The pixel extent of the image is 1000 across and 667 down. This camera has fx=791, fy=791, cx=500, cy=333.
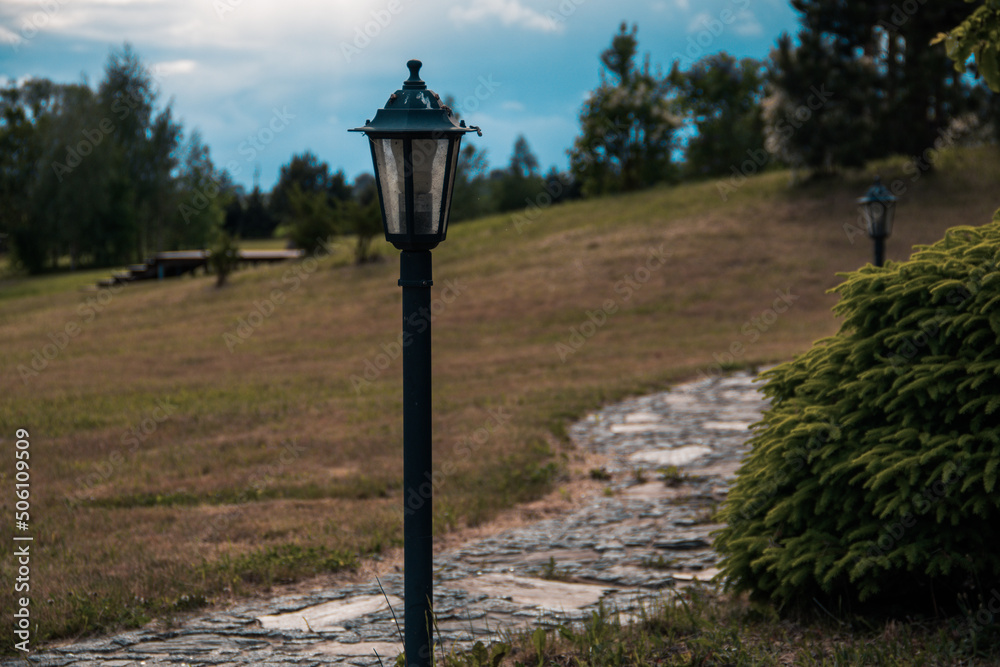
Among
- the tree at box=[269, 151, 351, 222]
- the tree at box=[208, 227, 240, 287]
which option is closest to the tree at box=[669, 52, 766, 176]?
the tree at box=[269, 151, 351, 222]

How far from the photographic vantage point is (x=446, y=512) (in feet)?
23.1

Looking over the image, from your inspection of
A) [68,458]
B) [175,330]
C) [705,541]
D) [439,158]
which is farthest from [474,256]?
[439,158]

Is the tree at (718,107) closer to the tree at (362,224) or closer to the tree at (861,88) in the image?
the tree at (861,88)

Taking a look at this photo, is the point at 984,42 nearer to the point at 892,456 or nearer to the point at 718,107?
the point at 892,456

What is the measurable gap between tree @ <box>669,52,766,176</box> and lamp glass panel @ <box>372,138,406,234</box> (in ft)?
177

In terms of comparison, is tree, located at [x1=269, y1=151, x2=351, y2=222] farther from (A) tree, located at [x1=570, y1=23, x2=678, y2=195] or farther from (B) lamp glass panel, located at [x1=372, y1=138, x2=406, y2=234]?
(B) lamp glass panel, located at [x1=372, y1=138, x2=406, y2=234]

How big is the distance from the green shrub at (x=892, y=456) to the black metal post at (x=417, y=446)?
1.91 meters

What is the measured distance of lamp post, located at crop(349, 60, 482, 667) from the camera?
301 centimetres

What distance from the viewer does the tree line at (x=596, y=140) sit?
31156 millimetres

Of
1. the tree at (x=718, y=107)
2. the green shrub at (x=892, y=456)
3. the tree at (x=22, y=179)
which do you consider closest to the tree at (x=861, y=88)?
the tree at (x=718, y=107)

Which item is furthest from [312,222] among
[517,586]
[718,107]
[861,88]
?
[718,107]

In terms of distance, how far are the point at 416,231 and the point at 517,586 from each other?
3052 mm

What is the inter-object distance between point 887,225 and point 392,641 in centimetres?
921

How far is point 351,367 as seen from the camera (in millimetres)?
16172
